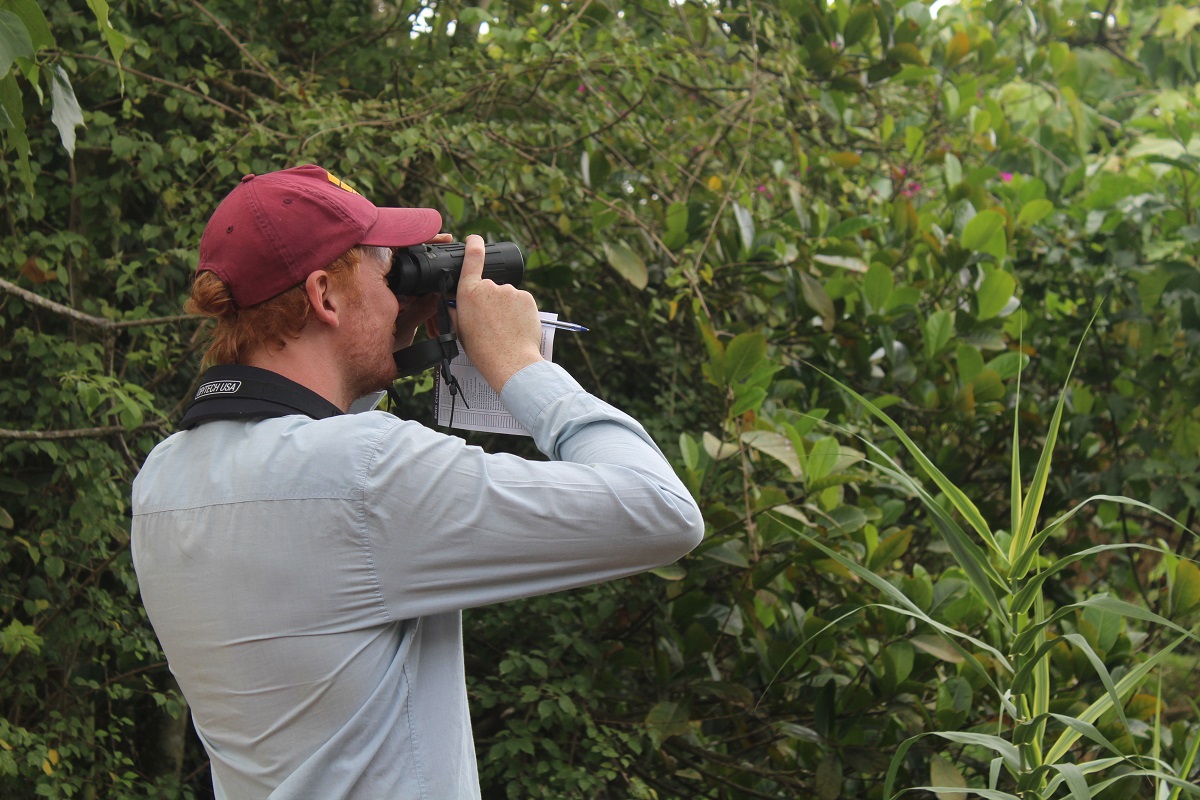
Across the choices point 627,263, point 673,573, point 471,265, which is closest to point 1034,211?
point 627,263

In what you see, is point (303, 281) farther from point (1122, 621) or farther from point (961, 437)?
point (961, 437)

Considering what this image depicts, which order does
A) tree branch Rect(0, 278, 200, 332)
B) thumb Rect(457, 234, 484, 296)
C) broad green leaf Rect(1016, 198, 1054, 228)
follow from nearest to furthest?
thumb Rect(457, 234, 484, 296) → tree branch Rect(0, 278, 200, 332) → broad green leaf Rect(1016, 198, 1054, 228)

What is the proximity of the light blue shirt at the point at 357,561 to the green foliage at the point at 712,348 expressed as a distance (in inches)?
28.2

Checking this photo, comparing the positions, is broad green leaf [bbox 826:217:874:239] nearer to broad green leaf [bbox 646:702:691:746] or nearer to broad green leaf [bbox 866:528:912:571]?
broad green leaf [bbox 866:528:912:571]

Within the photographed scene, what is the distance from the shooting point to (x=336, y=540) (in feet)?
4.02

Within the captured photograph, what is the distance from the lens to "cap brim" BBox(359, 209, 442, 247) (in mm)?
1453

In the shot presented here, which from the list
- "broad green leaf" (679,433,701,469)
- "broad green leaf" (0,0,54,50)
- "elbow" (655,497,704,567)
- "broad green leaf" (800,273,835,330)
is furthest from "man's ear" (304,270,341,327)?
"broad green leaf" (800,273,835,330)

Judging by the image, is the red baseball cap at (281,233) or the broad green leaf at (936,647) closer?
the red baseball cap at (281,233)

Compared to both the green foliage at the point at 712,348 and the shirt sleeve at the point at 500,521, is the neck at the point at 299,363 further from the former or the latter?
the green foliage at the point at 712,348

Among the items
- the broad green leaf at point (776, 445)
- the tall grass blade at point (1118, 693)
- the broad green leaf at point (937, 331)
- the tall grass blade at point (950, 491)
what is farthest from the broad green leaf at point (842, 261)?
the tall grass blade at point (1118, 693)

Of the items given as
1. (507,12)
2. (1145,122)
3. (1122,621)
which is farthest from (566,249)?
(1145,122)

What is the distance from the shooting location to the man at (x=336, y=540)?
1229mm

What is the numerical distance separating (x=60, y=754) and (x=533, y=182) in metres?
1.79

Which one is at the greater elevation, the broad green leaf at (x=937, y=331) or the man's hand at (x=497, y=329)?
the man's hand at (x=497, y=329)
